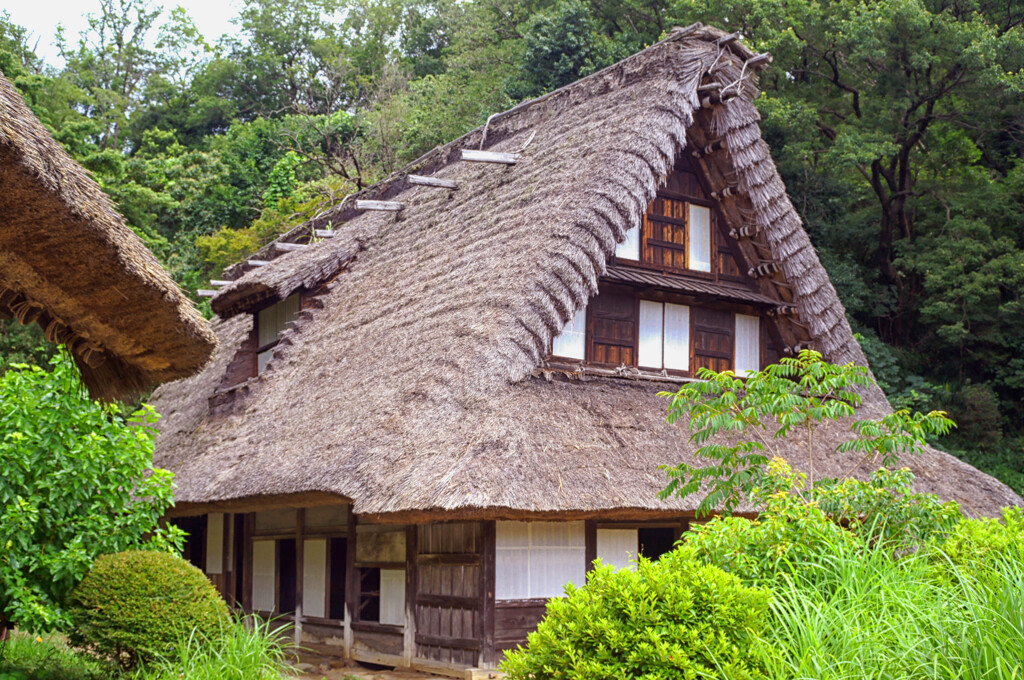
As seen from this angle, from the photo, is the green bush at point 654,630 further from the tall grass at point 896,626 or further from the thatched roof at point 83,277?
the thatched roof at point 83,277

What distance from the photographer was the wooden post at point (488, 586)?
34.7 feet

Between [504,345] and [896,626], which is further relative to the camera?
[504,345]

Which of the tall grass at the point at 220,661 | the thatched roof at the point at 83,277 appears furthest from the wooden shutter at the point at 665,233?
the tall grass at the point at 220,661

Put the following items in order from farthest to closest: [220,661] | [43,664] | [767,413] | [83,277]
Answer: [767,413]
[43,664]
[220,661]
[83,277]

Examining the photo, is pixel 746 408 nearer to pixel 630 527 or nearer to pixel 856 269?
pixel 630 527

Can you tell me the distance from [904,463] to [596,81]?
704 cm

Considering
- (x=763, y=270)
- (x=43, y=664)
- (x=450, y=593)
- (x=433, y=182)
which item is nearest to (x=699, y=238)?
(x=763, y=270)

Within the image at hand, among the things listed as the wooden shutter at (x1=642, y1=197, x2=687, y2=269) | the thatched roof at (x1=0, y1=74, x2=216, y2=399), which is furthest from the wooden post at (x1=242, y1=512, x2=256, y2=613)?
the thatched roof at (x1=0, y1=74, x2=216, y2=399)

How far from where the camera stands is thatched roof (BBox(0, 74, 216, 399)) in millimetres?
5809

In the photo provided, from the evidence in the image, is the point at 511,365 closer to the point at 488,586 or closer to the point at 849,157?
the point at 488,586

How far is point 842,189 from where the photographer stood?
2320cm

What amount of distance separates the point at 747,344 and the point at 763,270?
110 cm

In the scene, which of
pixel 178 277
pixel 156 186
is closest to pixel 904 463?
pixel 178 277

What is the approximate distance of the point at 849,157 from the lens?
782 inches
